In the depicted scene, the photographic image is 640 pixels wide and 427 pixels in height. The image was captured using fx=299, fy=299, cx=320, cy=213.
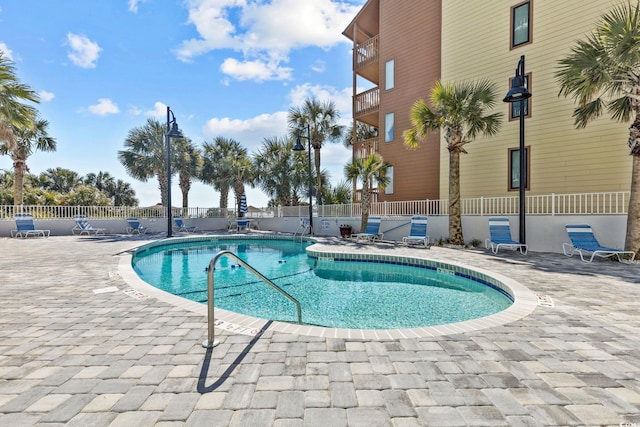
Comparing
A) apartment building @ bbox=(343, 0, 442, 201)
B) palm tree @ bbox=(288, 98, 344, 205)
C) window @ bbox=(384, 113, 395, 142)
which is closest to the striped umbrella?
palm tree @ bbox=(288, 98, 344, 205)

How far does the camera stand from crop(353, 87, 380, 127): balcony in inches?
680

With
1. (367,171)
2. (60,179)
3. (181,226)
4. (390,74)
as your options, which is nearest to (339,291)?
(367,171)

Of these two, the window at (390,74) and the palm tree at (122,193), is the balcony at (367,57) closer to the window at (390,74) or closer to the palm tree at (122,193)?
the window at (390,74)

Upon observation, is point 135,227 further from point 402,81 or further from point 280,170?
point 402,81

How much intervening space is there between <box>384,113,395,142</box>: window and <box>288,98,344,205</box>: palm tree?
151 inches

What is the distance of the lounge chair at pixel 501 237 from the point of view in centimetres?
928

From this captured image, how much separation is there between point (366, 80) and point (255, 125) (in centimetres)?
834

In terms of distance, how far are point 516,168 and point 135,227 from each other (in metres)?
19.3

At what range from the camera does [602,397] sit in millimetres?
2035

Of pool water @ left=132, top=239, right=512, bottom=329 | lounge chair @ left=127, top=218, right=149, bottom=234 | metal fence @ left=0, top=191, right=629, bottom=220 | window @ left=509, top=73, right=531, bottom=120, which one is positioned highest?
window @ left=509, top=73, right=531, bottom=120

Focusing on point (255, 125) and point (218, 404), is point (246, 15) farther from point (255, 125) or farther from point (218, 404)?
point (218, 404)

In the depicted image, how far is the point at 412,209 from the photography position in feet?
44.4

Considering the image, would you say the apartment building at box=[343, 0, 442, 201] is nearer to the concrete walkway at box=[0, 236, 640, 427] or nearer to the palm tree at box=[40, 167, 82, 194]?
the concrete walkway at box=[0, 236, 640, 427]

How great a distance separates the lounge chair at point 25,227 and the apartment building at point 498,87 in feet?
57.8
